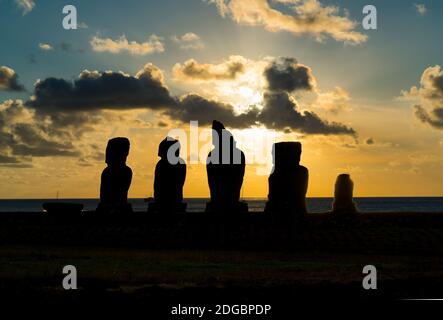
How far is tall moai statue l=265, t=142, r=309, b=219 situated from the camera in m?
32.3

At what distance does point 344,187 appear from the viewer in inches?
1583

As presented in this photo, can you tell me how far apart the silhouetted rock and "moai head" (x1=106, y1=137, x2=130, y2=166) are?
42.6 ft

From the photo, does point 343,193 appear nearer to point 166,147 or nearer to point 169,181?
point 169,181

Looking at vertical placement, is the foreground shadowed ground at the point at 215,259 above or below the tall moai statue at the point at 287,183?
below

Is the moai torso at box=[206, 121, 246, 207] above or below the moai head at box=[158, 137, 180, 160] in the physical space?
below

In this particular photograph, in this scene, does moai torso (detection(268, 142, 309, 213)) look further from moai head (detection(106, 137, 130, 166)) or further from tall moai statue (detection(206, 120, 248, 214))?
moai head (detection(106, 137, 130, 166))

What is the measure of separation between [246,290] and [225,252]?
30.8 ft

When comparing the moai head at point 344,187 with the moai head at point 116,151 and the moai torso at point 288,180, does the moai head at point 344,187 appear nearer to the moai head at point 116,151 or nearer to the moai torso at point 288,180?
the moai torso at point 288,180

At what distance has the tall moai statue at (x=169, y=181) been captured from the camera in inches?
1316

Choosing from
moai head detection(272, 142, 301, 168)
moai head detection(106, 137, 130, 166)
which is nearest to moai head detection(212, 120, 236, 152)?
moai head detection(272, 142, 301, 168)

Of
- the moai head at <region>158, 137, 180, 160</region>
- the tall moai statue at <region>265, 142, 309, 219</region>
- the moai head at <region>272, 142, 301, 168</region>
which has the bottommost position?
the tall moai statue at <region>265, 142, 309, 219</region>

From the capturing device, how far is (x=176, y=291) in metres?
14.1

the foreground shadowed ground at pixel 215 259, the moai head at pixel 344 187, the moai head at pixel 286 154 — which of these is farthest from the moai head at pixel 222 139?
the moai head at pixel 344 187

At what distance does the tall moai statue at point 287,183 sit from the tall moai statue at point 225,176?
1.65 meters
